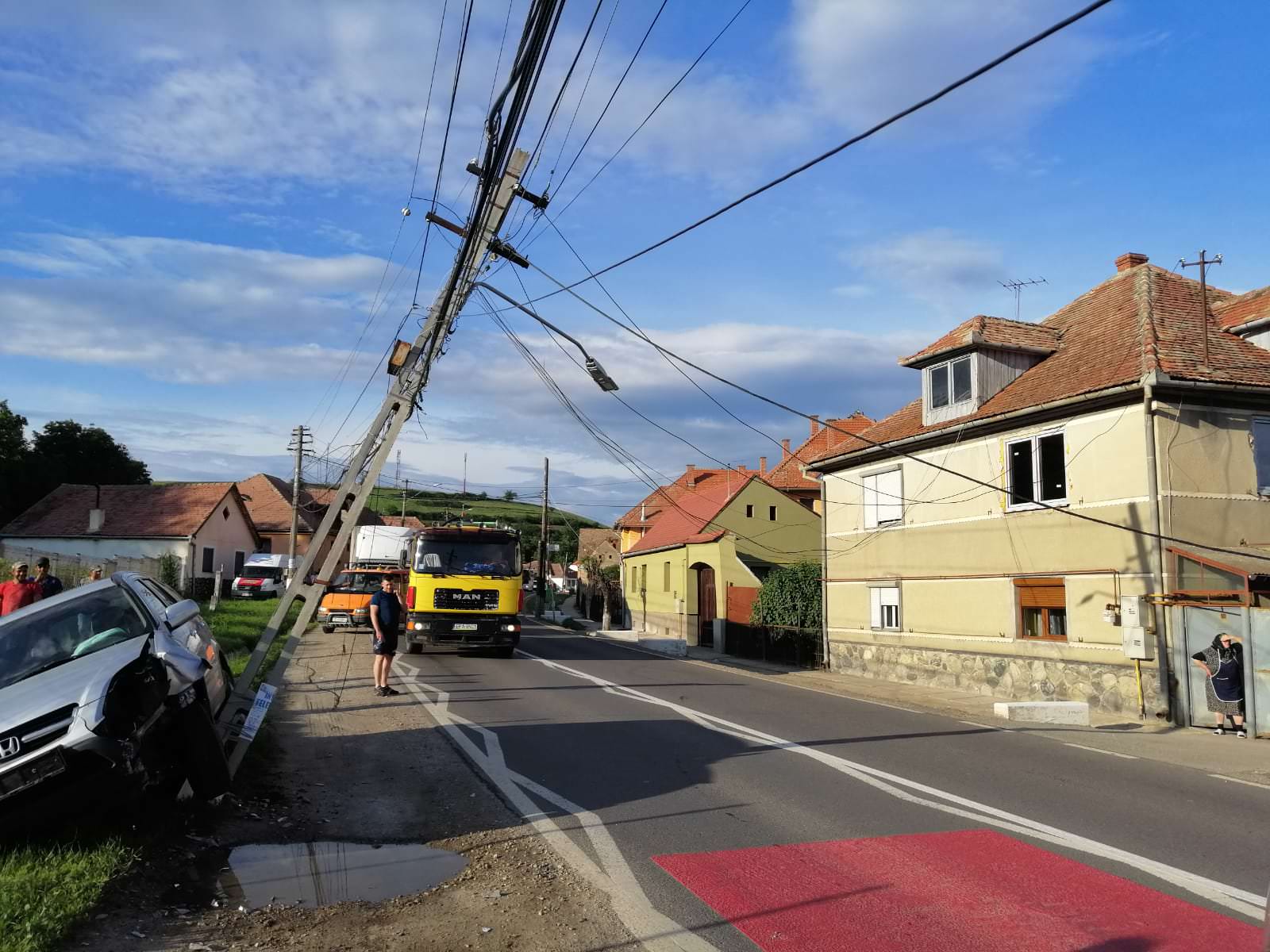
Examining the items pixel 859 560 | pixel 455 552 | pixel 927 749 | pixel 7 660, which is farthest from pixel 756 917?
pixel 859 560

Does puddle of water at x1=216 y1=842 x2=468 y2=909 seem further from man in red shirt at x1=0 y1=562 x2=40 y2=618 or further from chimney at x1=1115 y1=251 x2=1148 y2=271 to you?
chimney at x1=1115 y1=251 x2=1148 y2=271

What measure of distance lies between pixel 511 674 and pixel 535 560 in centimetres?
8351

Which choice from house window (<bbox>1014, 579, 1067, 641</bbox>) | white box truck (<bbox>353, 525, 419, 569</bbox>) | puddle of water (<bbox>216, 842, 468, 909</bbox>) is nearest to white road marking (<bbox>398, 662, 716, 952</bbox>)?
puddle of water (<bbox>216, 842, 468, 909</bbox>)

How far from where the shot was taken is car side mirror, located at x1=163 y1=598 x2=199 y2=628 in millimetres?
7064

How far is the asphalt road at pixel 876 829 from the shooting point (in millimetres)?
5031

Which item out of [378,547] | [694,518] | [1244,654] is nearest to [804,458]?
[694,518]

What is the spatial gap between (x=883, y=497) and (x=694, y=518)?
18459mm

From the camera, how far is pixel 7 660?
6.25m

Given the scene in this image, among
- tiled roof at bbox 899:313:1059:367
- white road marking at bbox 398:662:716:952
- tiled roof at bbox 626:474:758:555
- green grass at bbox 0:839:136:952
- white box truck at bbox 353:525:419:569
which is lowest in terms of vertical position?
white road marking at bbox 398:662:716:952

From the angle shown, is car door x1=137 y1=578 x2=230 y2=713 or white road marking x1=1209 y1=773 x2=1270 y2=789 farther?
white road marking x1=1209 y1=773 x2=1270 y2=789

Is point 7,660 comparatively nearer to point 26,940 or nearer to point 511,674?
point 26,940

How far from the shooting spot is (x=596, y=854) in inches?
245

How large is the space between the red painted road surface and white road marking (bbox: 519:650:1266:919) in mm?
318

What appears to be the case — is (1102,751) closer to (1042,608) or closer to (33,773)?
(1042,608)
